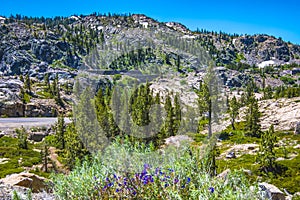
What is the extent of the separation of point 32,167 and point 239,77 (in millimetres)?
174350

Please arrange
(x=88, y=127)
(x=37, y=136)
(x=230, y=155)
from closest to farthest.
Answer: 1. (x=88, y=127)
2. (x=230, y=155)
3. (x=37, y=136)

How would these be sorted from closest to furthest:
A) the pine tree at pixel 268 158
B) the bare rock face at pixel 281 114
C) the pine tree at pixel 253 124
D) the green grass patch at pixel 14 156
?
the pine tree at pixel 268 158
the green grass patch at pixel 14 156
the pine tree at pixel 253 124
the bare rock face at pixel 281 114

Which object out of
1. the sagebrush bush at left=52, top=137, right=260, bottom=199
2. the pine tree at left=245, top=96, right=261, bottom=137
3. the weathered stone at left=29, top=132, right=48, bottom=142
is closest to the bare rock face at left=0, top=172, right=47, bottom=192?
the sagebrush bush at left=52, top=137, right=260, bottom=199

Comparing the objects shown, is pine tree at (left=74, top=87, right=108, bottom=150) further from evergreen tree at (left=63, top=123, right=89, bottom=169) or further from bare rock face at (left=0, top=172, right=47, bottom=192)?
bare rock face at (left=0, top=172, right=47, bottom=192)

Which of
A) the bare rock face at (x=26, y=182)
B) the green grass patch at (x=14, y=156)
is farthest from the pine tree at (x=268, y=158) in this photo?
the green grass patch at (x=14, y=156)

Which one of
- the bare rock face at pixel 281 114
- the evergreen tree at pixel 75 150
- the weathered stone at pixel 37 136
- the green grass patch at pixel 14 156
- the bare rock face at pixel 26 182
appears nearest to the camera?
the bare rock face at pixel 26 182

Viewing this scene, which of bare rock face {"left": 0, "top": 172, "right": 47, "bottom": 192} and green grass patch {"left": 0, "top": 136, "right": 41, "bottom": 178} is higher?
bare rock face {"left": 0, "top": 172, "right": 47, "bottom": 192}

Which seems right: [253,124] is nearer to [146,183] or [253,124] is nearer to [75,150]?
[75,150]

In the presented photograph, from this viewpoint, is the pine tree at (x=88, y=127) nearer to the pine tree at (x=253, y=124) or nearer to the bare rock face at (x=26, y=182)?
the bare rock face at (x=26, y=182)

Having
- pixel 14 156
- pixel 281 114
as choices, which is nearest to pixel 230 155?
pixel 14 156

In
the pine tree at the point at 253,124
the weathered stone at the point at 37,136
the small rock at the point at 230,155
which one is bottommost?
the small rock at the point at 230,155

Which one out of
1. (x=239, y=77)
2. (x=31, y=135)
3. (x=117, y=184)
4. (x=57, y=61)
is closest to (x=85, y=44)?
(x=57, y=61)

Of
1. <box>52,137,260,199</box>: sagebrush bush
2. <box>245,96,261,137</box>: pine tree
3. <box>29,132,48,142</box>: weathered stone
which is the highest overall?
<box>52,137,260,199</box>: sagebrush bush

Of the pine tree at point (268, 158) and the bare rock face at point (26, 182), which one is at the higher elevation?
the bare rock face at point (26, 182)
